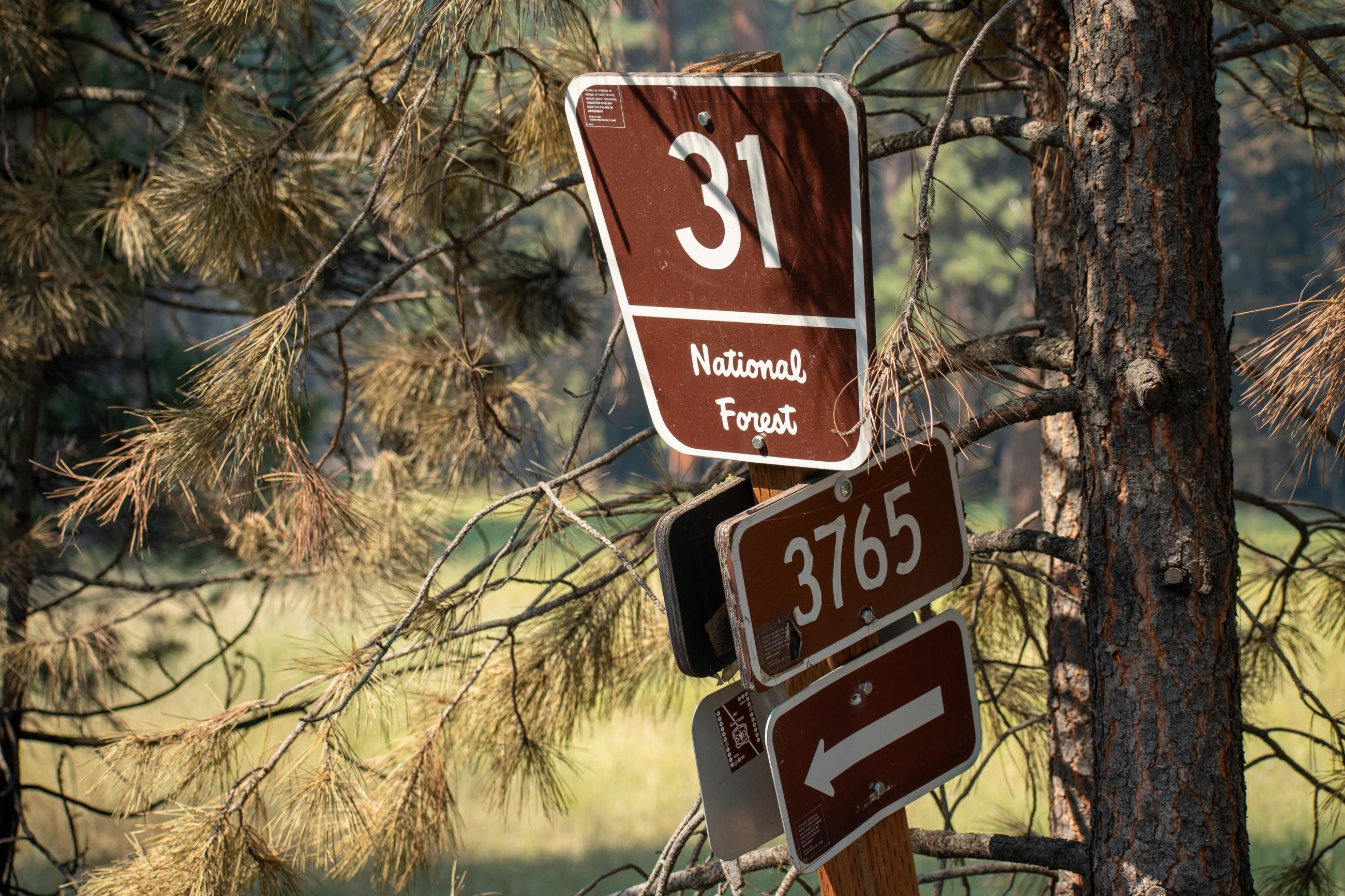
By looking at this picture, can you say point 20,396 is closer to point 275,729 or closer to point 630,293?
Answer: point 630,293

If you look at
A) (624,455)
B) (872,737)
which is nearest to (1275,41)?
(872,737)

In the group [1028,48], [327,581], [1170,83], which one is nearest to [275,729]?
[327,581]

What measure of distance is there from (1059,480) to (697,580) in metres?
0.92

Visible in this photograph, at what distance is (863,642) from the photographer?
1001mm

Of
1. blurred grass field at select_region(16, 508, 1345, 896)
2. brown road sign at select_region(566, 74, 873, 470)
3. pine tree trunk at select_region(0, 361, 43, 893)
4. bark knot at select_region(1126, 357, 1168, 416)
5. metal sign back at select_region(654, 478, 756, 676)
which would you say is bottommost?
blurred grass field at select_region(16, 508, 1345, 896)

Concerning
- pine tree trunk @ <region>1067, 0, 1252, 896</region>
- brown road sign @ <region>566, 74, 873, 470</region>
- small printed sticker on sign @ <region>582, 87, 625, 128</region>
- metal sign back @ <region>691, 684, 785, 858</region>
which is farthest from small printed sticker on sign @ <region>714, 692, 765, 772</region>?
small printed sticker on sign @ <region>582, 87, 625, 128</region>

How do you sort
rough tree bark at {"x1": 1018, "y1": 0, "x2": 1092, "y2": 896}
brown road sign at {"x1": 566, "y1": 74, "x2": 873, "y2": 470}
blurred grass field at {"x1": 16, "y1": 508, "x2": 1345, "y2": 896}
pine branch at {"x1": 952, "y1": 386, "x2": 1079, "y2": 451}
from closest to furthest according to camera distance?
brown road sign at {"x1": 566, "y1": 74, "x2": 873, "y2": 470}, pine branch at {"x1": 952, "y1": 386, "x2": 1079, "y2": 451}, rough tree bark at {"x1": 1018, "y1": 0, "x2": 1092, "y2": 896}, blurred grass field at {"x1": 16, "y1": 508, "x2": 1345, "y2": 896}

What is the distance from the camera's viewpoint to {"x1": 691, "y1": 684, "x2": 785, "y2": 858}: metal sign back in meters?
0.96

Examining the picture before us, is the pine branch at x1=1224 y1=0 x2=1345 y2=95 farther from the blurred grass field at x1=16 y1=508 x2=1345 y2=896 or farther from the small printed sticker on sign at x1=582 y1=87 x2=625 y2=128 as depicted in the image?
the blurred grass field at x1=16 y1=508 x2=1345 y2=896

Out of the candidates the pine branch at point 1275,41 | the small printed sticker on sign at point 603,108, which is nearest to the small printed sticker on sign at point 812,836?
the small printed sticker on sign at point 603,108

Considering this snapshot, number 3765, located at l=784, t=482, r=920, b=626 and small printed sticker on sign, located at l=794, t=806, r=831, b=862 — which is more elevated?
number 3765, located at l=784, t=482, r=920, b=626

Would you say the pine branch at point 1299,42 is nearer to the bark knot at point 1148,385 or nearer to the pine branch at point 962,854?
the bark knot at point 1148,385

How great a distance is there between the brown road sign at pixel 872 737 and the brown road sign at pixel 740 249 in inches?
8.4

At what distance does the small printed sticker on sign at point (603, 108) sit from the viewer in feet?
3.10
